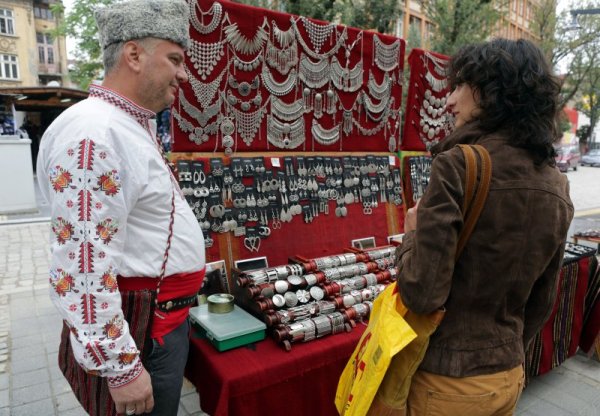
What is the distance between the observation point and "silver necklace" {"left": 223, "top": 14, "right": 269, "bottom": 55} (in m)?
2.46

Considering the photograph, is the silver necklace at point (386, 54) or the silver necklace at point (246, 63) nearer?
the silver necklace at point (246, 63)

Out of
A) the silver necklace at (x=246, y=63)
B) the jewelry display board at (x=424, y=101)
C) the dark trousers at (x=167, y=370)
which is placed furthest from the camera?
the jewelry display board at (x=424, y=101)

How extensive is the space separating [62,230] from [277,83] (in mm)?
1907

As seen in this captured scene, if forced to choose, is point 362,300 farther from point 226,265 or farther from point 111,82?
point 111,82

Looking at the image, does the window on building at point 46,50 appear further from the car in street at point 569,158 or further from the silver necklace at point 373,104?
→ the silver necklace at point 373,104

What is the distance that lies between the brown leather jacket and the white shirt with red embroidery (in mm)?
782

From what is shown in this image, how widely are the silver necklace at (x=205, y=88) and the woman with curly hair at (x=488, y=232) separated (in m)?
1.55

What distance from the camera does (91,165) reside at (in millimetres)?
1091

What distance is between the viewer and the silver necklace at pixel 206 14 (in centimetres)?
230

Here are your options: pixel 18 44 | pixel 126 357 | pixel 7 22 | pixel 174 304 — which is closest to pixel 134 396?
pixel 126 357

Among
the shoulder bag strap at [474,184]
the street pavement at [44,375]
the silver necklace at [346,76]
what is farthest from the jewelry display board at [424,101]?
the shoulder bag strap at [474,184]

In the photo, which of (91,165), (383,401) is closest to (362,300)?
(383,401)

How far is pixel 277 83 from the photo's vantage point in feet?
8.94

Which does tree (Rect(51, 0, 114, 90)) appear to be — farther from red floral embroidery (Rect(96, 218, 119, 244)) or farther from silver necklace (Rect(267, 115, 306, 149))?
red floral embroidery (Rect(96, 218, 119, 244))
